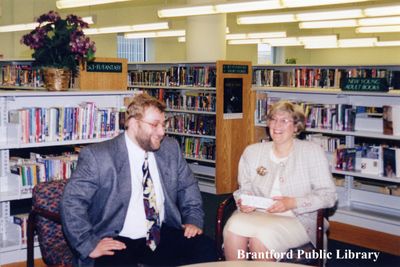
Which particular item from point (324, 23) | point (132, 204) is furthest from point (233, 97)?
point (132, 204)

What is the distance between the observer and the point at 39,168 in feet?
15.9

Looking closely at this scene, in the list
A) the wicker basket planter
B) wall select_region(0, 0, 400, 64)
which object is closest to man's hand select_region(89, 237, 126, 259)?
the wicker basket planter

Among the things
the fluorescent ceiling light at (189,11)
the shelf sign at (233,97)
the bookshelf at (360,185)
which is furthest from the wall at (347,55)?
the bookshelf at (360,185)

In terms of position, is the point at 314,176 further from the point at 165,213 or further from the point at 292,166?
the point at 165,213

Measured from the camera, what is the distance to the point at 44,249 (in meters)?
3.68

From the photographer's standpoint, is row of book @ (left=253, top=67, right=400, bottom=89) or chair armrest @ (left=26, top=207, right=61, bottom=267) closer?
chair armrest @ (left=26, top=207, right=61, bottom=267)

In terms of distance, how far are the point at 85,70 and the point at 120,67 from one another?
0.44m

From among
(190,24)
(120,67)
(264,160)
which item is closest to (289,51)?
(190,24)

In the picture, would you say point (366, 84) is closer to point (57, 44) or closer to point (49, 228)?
point (57, 44)

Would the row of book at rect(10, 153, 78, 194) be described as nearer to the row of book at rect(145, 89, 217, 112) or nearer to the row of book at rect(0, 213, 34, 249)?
the row of book at rect(0, 213, 34, 249)

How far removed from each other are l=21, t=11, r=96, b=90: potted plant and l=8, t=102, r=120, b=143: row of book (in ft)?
0.94

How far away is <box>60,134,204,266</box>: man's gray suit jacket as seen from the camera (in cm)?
306

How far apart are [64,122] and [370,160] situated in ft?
10.2

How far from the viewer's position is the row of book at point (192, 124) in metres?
8.59
